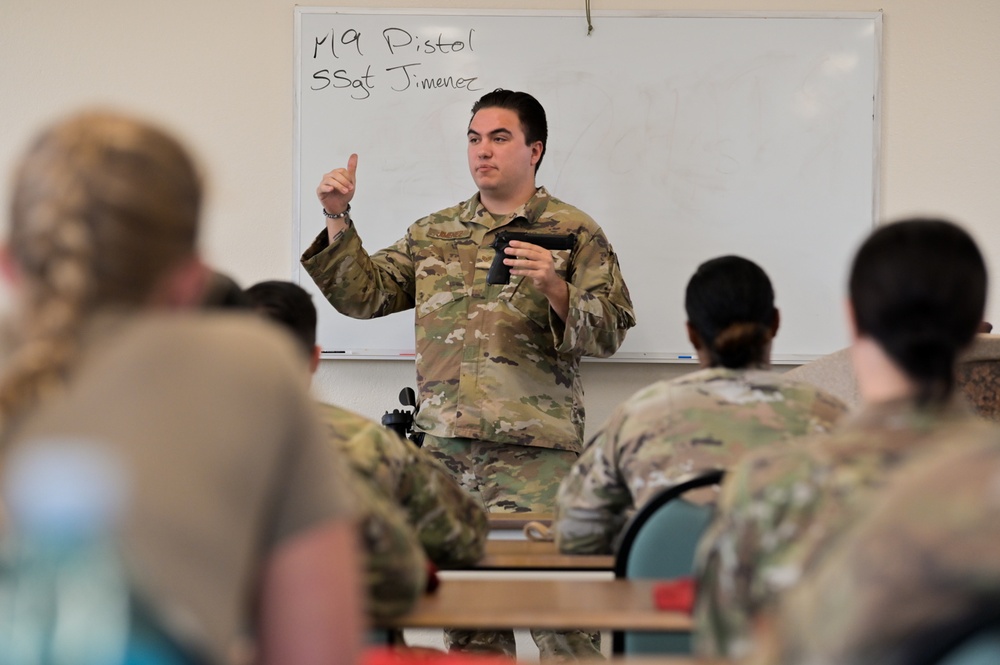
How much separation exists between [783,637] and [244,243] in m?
3.31

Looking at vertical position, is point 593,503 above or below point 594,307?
below

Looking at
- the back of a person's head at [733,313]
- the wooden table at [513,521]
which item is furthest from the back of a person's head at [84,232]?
the wooden table at [513,521]

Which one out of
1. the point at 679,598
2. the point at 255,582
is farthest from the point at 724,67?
the point at 255,582

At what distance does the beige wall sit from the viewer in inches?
154

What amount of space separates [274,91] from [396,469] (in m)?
2.55

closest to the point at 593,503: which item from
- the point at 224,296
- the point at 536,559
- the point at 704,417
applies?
the point at 536,559

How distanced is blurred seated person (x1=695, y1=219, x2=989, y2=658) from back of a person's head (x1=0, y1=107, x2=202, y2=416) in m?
0.58

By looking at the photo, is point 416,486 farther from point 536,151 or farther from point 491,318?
point 536,151

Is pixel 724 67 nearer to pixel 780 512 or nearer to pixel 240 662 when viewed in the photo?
pixel 780 512

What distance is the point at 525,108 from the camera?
3.53 m

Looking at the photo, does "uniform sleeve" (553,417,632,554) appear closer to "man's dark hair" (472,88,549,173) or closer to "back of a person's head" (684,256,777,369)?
"back of a person's head" (684,256,777,369)

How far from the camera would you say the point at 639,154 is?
3.88 m

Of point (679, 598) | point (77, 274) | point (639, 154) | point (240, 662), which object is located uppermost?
point (639, 154)

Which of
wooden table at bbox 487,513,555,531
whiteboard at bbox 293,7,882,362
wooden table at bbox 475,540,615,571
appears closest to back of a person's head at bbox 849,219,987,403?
wooden table at bbox 475,540,615,571
